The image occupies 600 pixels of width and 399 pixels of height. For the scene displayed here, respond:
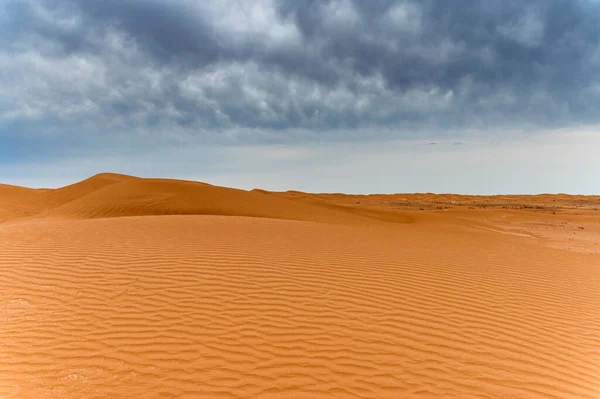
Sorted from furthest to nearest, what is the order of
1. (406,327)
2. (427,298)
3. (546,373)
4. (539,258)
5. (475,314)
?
(539,258) → (427,298) → (475,314) → (406,327) → (546,373)

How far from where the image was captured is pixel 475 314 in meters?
6.10

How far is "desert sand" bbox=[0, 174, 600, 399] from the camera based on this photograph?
4.21 meters

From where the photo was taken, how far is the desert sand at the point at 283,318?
4.21 metres

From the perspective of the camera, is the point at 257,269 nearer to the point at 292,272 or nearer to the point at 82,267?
the point at 292,272

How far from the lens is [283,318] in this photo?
5.52m

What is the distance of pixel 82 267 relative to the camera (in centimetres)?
761

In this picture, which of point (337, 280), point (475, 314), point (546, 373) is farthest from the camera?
point (337, 280)

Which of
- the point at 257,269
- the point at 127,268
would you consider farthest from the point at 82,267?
the point at 257,269

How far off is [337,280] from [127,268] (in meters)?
4.41

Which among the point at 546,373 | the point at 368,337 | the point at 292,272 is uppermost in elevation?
the point at 292,272

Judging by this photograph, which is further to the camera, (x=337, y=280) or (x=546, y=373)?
→ (x=337, y=280)

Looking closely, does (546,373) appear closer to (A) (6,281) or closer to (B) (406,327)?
(B) (406,327)

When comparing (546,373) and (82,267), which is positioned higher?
(82,267)

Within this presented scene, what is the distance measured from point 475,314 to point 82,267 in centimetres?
781
